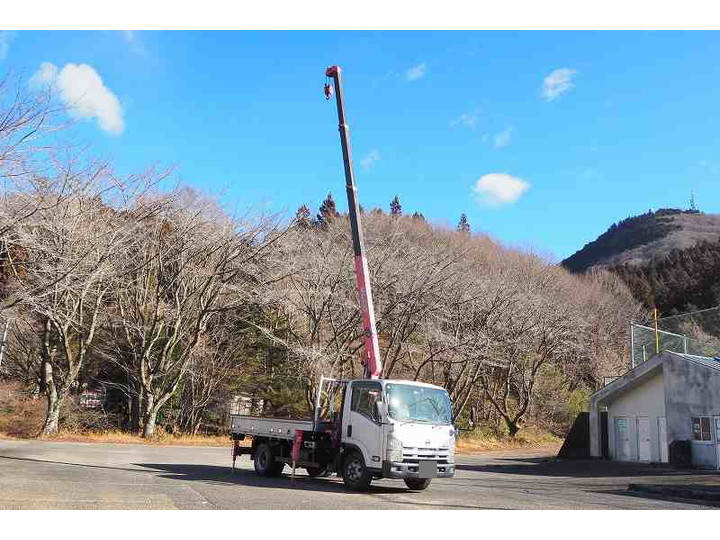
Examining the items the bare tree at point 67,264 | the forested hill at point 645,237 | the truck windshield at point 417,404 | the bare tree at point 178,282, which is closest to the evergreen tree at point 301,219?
the bare tree at point 178,282

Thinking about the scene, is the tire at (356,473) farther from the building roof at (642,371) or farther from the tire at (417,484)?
the building roof at (642,371)

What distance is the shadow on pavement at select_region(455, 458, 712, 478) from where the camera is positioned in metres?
21.0

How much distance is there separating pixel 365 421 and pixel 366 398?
0.48 metres

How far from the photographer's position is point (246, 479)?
49.5ft

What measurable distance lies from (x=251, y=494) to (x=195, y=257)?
19.9m

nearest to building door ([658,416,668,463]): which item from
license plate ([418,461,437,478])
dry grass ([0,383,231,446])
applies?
license plate ([418,461,437,478])

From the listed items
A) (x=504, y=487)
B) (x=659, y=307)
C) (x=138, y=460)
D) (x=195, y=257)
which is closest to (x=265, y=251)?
(x=195, y=257)

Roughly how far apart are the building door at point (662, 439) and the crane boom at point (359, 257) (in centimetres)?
1546

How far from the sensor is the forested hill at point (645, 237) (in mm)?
103806

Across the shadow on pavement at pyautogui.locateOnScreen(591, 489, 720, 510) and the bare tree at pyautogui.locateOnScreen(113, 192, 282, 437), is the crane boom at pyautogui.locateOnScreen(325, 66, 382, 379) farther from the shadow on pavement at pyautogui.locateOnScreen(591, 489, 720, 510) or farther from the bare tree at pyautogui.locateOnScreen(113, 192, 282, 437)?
the bare tree at pyautogui.locateOnScreen(113, 192, 282, 437)

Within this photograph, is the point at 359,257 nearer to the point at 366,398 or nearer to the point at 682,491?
the point at 366,398

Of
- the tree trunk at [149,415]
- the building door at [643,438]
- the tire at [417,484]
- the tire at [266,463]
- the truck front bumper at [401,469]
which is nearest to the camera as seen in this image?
the truck front bumper at [401,469]

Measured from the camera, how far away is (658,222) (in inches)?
4774

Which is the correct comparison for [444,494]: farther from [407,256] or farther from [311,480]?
[407,256]
